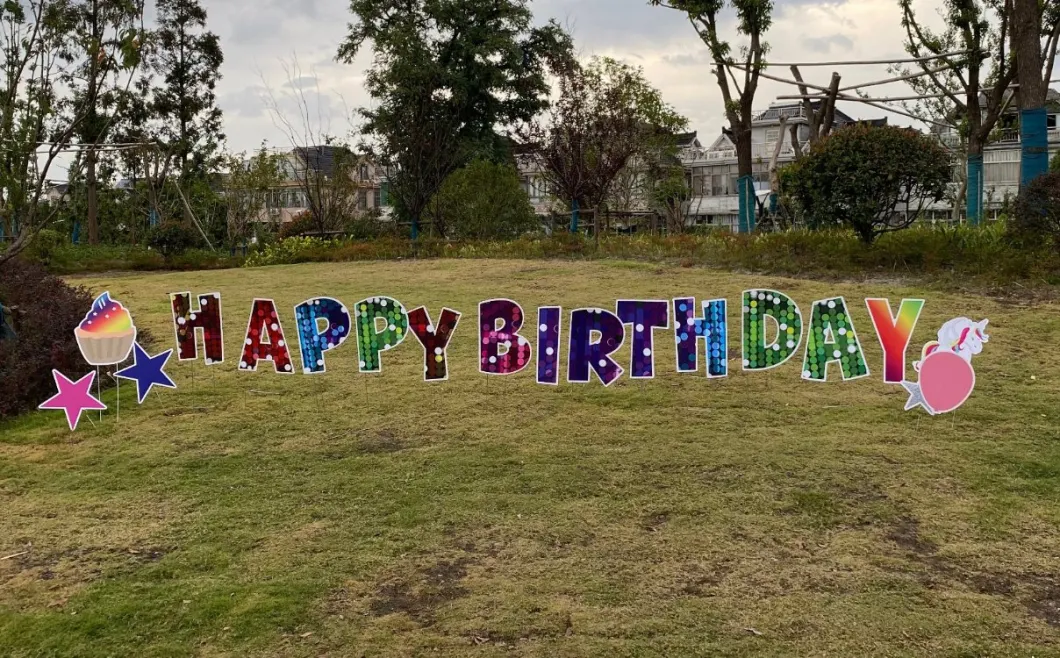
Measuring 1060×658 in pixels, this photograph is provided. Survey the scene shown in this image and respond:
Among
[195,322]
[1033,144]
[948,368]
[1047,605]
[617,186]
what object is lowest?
[1047,605]

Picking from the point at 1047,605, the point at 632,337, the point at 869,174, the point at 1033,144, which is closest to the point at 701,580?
the point at 1047,605

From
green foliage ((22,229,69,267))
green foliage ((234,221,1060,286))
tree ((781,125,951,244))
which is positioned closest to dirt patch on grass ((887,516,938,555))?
green foliage ((234,221,1060,286))

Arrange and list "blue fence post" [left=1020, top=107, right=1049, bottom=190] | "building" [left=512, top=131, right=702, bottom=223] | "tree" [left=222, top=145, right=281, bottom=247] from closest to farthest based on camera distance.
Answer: "blue fence post" [left=1020, top=107, right=1049, bottom=190] < "tree" [left=222, top=145, right=281, bottom=247] < "building" [left=512, top=131, right=702, bottom=223]

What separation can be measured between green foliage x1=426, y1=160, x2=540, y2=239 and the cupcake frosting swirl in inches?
517

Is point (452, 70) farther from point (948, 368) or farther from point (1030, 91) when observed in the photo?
point (948, 368)

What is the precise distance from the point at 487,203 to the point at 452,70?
7.57 m

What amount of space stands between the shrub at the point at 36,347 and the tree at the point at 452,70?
13.2 m

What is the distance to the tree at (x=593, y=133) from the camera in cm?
2094

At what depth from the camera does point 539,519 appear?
370cm

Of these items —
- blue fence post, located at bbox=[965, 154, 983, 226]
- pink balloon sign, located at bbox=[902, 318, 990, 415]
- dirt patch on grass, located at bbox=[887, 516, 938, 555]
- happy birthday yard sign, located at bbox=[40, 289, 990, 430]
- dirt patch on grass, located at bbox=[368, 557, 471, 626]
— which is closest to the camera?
dirt patch on grass, located at bbox=[368, 557, 471, 626]

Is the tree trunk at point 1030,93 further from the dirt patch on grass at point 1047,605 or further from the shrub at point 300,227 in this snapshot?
the shrub at point 300,227

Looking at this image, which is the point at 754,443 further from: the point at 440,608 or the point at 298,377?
the point at 298,377

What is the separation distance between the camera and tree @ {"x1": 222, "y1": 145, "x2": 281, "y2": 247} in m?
20.5

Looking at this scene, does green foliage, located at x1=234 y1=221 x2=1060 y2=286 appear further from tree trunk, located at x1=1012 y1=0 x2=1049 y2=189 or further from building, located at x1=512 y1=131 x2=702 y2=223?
building, located at x1=512 y1=131 x2=702 y2=223
